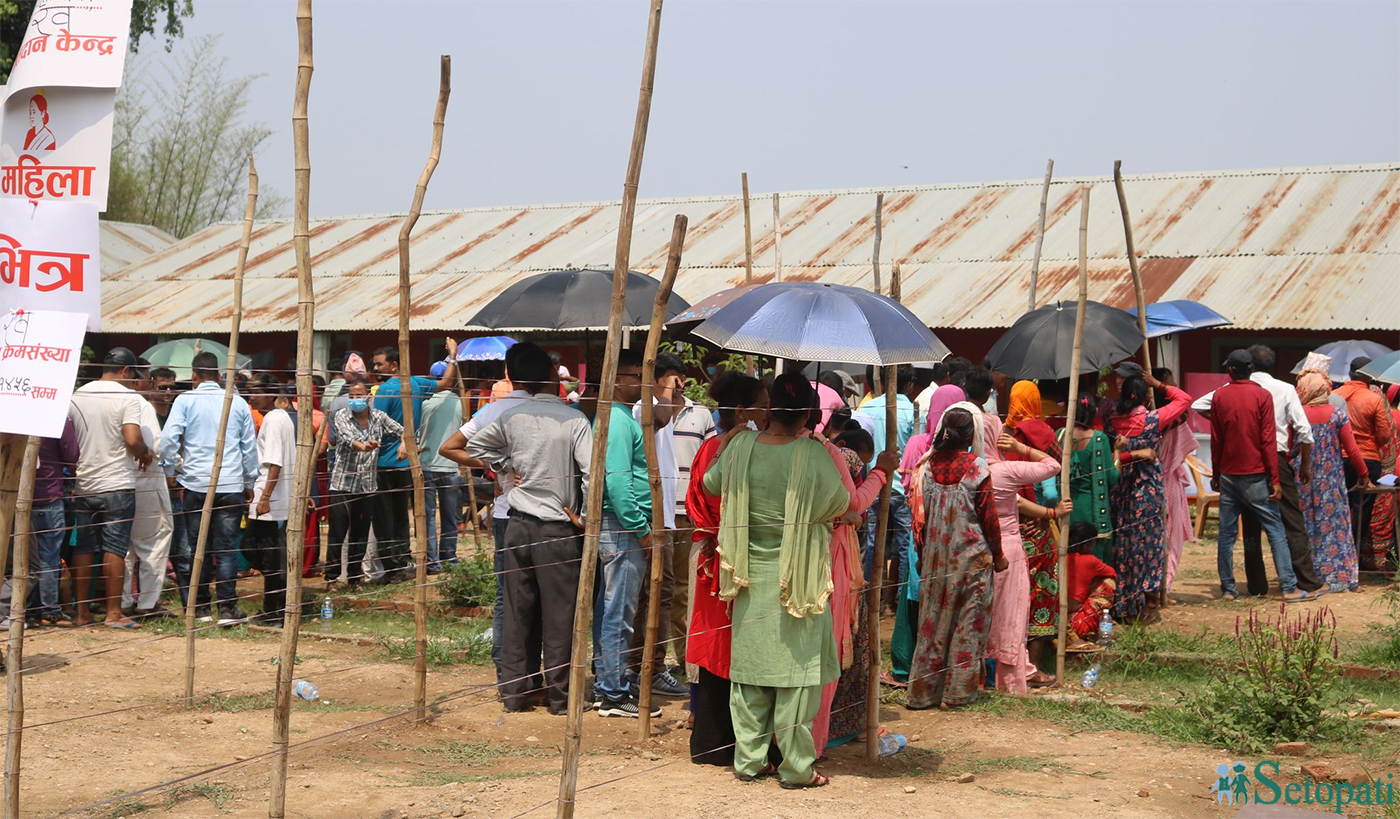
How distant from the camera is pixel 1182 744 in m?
5.69

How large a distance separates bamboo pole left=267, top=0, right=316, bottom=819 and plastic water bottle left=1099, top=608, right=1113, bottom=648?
5003mm

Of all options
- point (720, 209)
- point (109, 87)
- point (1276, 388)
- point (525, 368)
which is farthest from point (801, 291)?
point (720, 209)

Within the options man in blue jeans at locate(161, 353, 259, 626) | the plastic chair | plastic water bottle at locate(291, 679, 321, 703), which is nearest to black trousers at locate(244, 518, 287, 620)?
man in blue jeans at locate(161, 353, 259, 626)

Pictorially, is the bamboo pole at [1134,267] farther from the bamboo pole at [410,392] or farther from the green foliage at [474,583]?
the green foliage at [474,583]

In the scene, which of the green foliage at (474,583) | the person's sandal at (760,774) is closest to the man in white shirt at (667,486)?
the person's sandal at (760,774)

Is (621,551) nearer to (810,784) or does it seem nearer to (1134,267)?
(810,784)

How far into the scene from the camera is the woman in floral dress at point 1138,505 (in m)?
7.85

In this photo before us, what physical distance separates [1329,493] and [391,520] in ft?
22.8

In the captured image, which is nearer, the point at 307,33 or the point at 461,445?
the point at 307,33

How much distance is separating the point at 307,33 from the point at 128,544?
229 inches

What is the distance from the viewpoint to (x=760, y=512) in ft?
16.5

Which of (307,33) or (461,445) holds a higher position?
(307,33)

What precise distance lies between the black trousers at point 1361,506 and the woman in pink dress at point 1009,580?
4312 millimetres

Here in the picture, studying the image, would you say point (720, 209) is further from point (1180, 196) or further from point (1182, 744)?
point (1182, 744)
